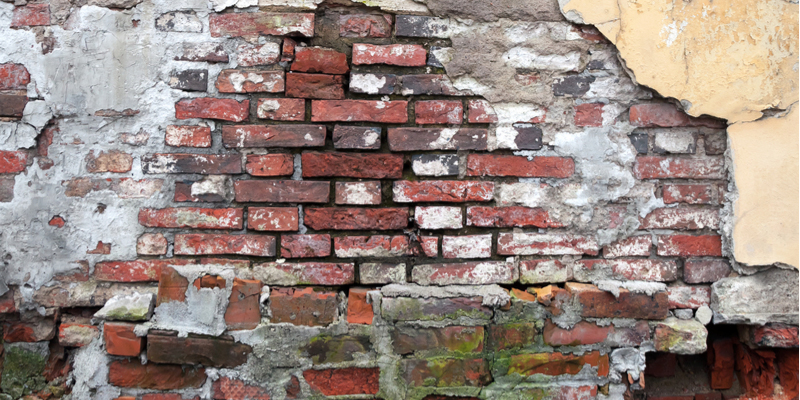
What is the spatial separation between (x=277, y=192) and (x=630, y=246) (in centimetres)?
116

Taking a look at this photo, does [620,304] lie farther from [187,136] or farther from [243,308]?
[187,136]

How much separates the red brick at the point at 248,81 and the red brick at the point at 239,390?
0.89 meters

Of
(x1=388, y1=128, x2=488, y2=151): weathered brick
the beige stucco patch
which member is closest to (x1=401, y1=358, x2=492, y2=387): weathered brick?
(x1=388, y1=128, x2=488, y2=151): weathered brick

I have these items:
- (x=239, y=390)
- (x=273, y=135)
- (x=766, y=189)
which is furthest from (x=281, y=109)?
(x=766, y=189)

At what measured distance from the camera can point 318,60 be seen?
4.55 ft

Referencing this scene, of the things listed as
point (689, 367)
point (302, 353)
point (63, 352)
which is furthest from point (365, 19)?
point (689, 367)

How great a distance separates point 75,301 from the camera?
138 centimetres

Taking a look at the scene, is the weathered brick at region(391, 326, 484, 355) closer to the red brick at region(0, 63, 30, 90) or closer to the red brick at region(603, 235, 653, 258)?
the red brick at region(603, 235, 653, 258)

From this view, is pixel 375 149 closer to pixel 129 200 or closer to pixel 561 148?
pixel 561 148

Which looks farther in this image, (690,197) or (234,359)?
(690,197)

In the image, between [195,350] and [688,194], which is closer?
[195,350]

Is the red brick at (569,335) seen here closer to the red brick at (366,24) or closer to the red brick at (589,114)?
the red brick at (589,114)

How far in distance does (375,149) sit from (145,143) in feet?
2.38

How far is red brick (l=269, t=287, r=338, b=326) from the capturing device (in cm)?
131
